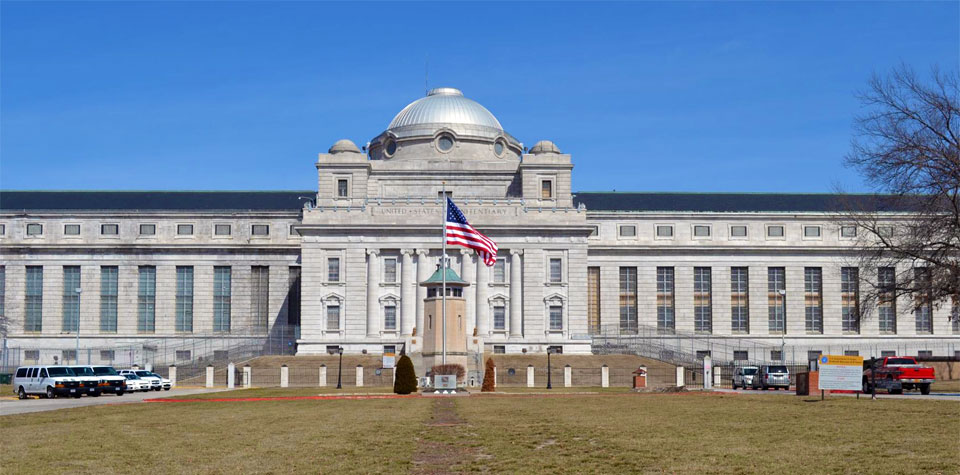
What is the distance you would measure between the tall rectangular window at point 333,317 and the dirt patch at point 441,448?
54259mm

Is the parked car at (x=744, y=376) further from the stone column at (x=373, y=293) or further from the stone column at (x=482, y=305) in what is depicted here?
the stone column at (x=373, y=293)

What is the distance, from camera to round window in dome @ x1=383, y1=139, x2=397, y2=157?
3930 inches

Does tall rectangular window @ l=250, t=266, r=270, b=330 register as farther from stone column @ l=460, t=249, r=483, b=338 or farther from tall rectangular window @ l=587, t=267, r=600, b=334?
tall rectangular window @ l=587, t=267, r=600, b=334

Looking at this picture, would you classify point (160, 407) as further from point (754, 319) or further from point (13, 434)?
point (754, 319)

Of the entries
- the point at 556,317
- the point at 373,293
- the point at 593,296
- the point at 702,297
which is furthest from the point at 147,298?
the point at 702,297

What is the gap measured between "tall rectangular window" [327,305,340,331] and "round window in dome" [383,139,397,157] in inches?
718

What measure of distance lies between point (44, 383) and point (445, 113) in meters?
54.9

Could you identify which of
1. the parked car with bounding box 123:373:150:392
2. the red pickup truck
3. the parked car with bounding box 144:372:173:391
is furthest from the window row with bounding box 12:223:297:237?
the red pickup truck

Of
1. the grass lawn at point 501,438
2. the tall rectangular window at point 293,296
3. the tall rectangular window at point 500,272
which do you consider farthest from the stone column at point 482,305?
the grass lawn at point 501,438

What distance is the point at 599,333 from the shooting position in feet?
328

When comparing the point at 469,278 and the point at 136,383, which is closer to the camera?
the point at 136,383

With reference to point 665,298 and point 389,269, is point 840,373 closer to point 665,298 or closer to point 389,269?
point 389,269

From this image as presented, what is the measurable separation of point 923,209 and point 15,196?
89.7 metres

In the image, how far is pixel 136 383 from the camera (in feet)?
203
